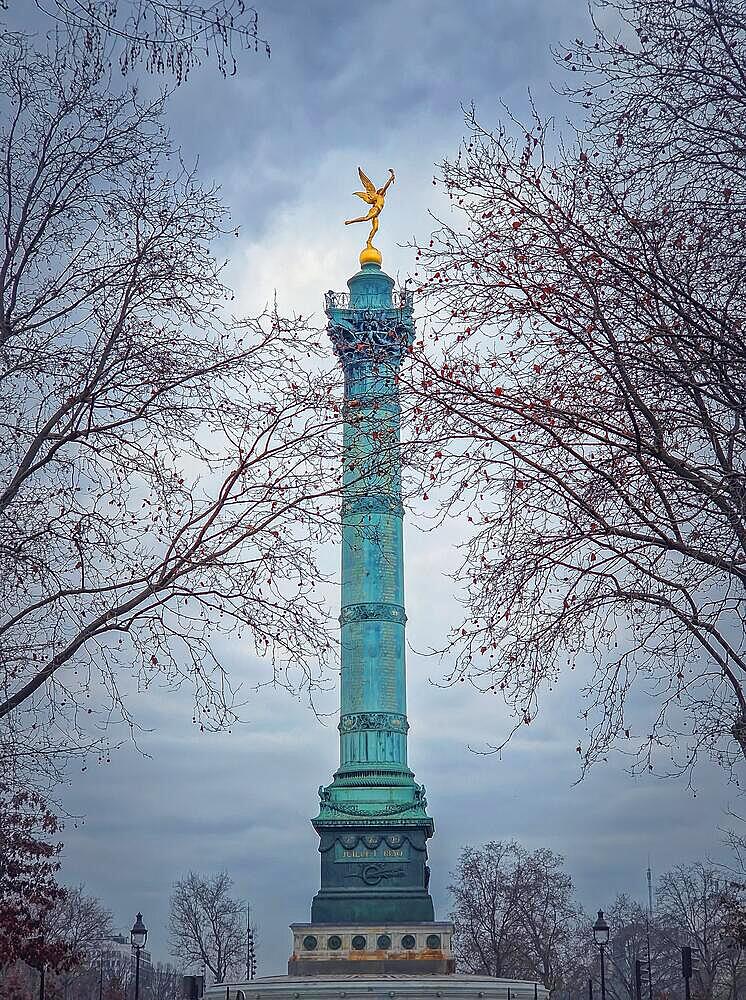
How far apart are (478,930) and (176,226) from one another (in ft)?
175

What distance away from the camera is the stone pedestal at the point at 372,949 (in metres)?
35.2

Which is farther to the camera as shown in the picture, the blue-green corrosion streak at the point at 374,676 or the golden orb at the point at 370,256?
the golden orb at the point at 370,256

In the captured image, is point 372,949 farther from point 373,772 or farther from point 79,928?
point 79,928

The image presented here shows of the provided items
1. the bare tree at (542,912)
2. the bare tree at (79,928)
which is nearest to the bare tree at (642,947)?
the bare tree at (542,912)

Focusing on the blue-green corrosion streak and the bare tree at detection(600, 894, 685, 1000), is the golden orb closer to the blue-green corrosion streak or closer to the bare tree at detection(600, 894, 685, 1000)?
the blue-green corrosion streak

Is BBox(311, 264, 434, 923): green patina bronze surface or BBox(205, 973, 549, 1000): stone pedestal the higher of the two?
BBox(311, 264, 434, 923): green patina bronze surface

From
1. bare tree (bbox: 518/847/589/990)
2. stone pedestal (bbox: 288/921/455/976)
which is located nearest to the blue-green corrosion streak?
stone pedestal (bbox: 288/921/455/976)

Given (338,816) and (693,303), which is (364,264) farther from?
A: (693,303)

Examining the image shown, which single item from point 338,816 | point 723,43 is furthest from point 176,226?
point 338,816

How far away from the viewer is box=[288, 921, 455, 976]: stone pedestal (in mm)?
35250

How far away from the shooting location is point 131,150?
32.0 ft

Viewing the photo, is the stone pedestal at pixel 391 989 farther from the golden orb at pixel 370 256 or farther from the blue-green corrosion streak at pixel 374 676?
the golden orb at pixel 370 256

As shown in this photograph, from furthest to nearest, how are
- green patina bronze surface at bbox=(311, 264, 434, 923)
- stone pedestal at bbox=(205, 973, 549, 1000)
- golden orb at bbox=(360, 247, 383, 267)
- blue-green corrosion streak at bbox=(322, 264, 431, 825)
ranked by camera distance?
golden orb at bbox=(360, 247, 383, 267) → blue-green corrosion streak at bbox=(322, 264, 431, 825) → green patina bronze surface at bbox=(311, 264, 434, 923) → stone pedestal at bbox=(205, 973, 549, 1000)

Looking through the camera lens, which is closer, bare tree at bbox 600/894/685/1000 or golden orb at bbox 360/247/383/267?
golden orb at bbox 360/247/383/267
